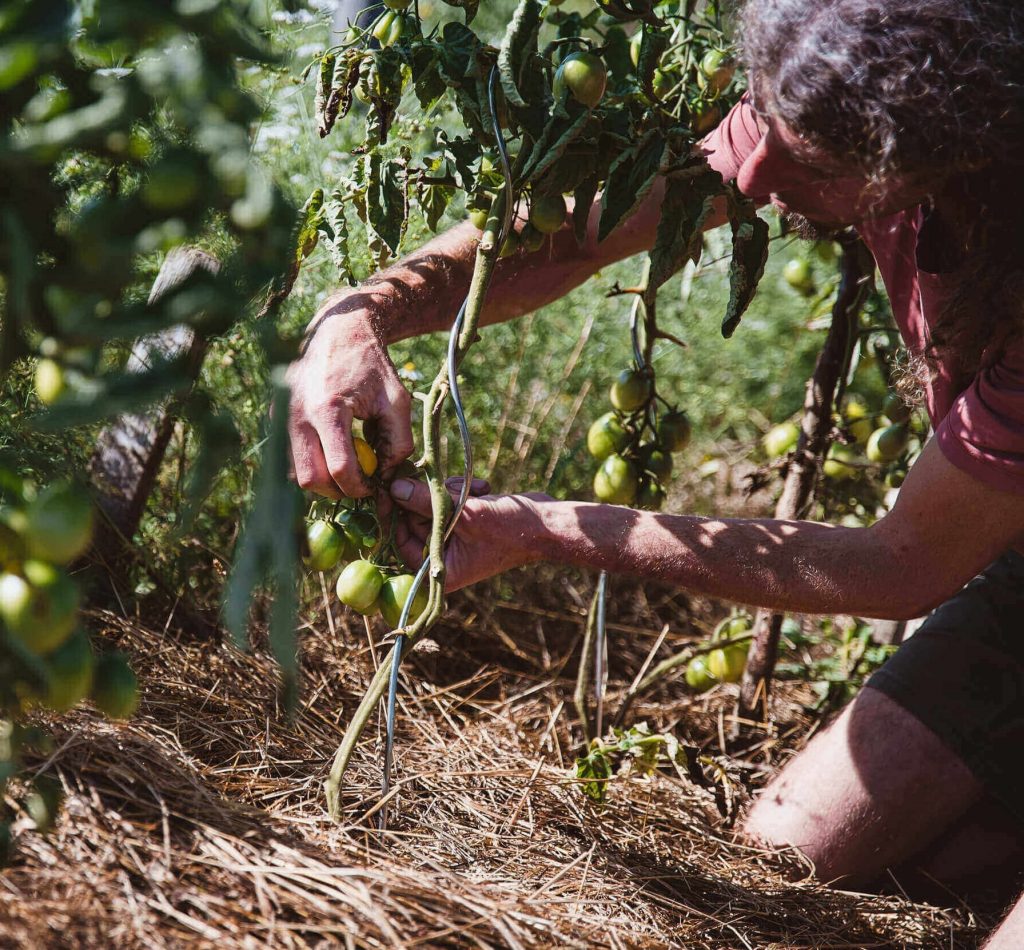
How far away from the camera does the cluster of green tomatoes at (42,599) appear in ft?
2.26

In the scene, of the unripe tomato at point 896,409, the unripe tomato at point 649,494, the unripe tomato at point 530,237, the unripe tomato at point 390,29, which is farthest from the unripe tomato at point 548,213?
the unripe tomato at point 896,409

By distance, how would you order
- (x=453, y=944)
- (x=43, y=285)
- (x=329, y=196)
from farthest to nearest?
(x=329, y=196) → (x=453, y=944) → (x=43, y=285)

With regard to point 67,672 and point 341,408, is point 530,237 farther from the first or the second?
point 67,672

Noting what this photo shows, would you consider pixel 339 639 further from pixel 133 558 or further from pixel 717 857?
pixel 717 857

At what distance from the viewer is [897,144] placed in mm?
1191

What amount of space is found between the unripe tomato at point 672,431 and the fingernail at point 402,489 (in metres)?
0.69

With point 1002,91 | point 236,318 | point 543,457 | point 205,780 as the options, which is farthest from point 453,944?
point 543,457

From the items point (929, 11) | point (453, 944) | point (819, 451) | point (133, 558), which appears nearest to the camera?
point (453, 944)

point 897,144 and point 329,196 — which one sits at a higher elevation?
point 897,144

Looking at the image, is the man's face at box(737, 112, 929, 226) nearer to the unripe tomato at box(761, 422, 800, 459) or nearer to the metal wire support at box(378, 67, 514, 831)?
the metal wire support at box(378, 67, 514, 831)

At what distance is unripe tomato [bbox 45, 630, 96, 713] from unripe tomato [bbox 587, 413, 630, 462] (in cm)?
117

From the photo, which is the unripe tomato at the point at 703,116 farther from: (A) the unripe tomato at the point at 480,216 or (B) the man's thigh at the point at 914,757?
(B) the man's thigh at the point at 914,757

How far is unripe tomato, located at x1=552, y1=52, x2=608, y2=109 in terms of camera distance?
1.14 m

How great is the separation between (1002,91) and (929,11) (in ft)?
0.44
